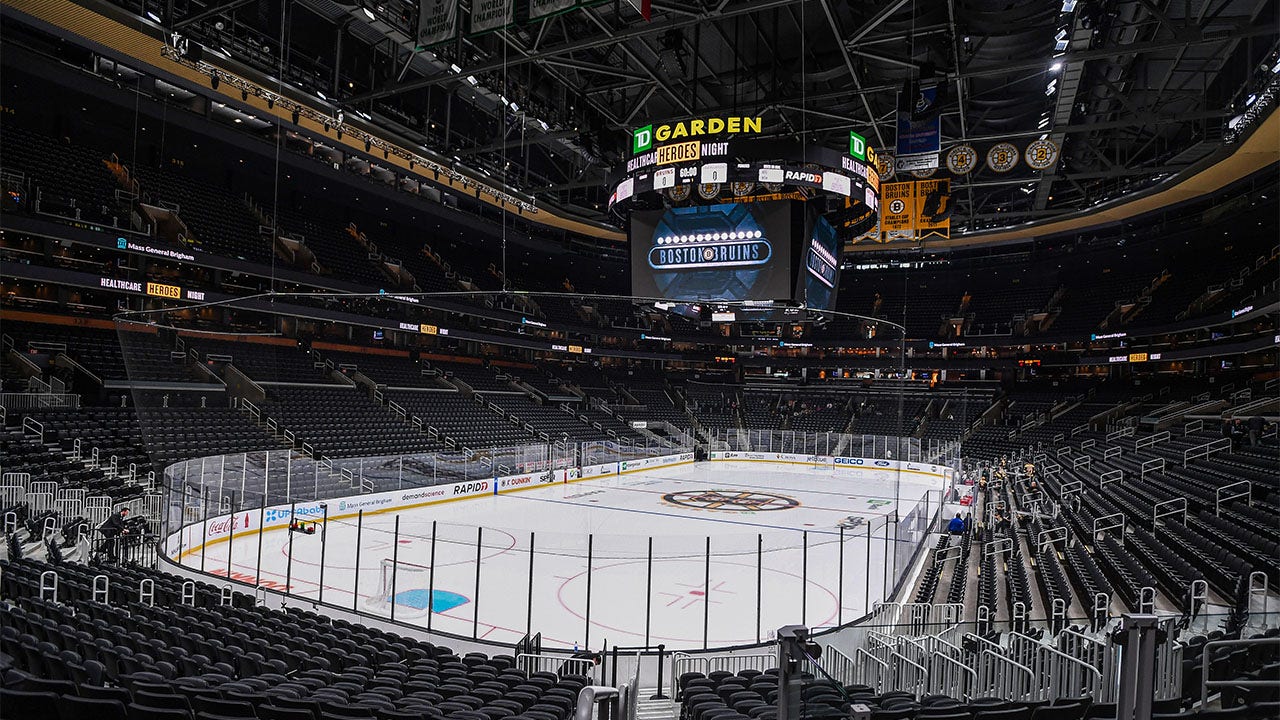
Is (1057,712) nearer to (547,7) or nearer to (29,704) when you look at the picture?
(29,704)

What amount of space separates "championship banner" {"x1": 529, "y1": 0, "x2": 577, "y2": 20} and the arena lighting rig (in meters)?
5.94

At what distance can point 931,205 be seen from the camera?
2153cm

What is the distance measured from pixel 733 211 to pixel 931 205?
7.98 meters

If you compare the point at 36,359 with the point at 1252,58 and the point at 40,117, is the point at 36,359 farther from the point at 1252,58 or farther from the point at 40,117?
the point at 1252,58

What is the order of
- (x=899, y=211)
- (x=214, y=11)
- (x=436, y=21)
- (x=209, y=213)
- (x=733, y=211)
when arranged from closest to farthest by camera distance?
(x=436, y=21) < (x=214, y=11) < (x=733, y=211) < (x=899, y=211) < (x=209, y=213)

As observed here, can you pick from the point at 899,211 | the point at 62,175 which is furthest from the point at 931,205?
the point at 62,175

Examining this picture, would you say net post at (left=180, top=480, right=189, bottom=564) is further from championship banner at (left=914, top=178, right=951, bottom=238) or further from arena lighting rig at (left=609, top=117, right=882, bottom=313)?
championship banner at (left=914, top=178, right=951, bottom=238)

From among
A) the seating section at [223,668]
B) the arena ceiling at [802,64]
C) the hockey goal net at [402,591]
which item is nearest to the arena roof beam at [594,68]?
the arena ceiling at [802,64]

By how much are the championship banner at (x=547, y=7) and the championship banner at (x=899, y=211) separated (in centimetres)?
1394

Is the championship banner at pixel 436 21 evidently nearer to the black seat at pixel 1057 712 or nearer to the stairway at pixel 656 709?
the stairway at pixel 656 709

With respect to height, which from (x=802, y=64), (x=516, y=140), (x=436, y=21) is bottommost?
(x=436, y=21)

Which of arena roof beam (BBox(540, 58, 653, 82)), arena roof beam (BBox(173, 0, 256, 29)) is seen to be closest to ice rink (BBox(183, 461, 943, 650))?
arena roof beam (BBox(173, 0, 256, 29))

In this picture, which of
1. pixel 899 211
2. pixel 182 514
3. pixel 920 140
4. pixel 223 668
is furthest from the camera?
pixel 899 211

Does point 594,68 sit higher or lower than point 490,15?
higher
